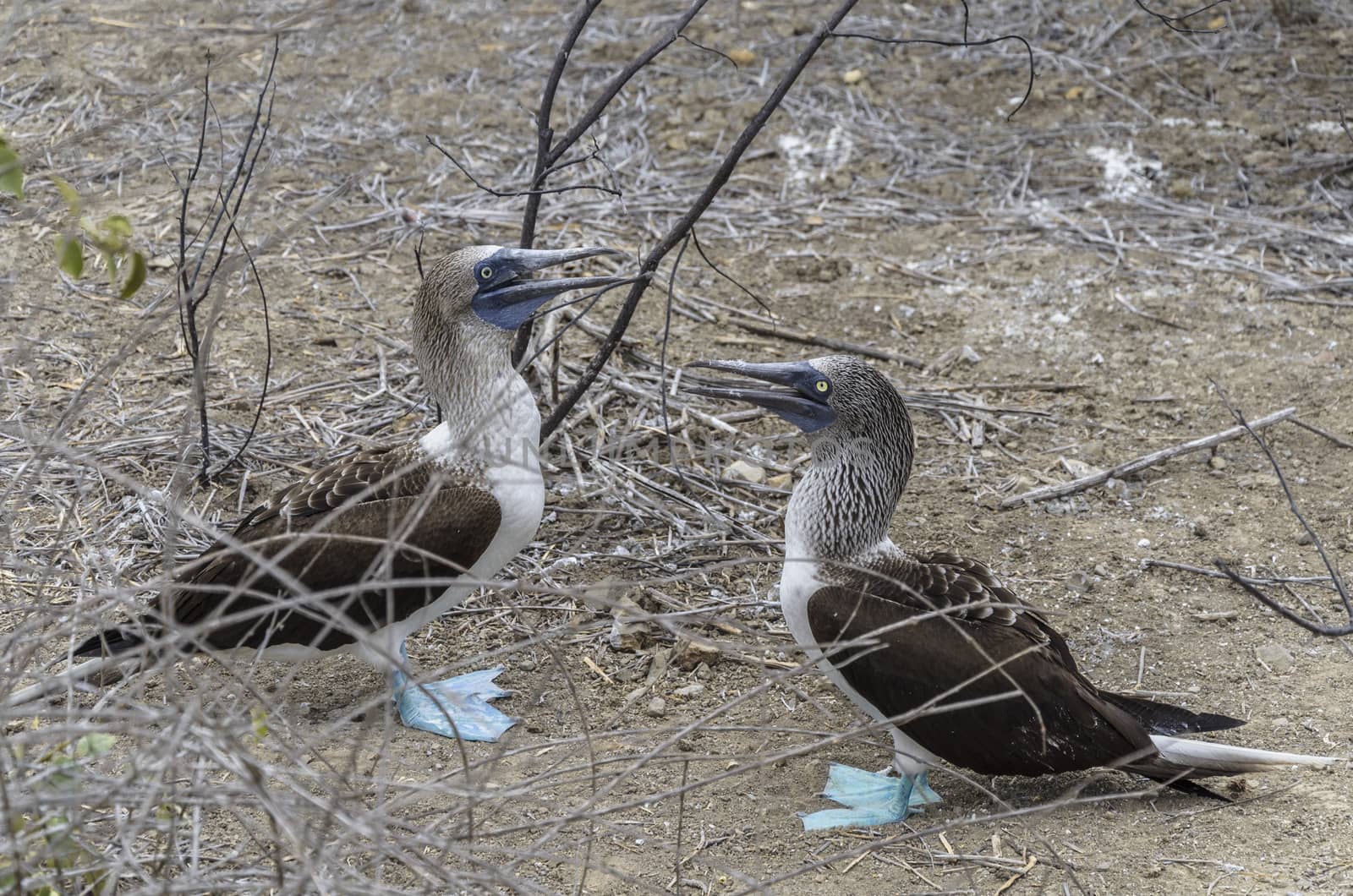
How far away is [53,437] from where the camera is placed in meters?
2.46

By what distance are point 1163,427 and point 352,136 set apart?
14.9 ft

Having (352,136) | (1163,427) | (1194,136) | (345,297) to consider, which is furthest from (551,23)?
(1163,427)

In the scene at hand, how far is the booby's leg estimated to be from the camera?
4.28 m

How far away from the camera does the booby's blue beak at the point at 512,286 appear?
4363 mm

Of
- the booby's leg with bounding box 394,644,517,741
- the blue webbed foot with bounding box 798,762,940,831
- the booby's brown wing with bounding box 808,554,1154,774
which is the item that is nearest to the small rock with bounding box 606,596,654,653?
the booby's leg with bounding box 394,644,517,741

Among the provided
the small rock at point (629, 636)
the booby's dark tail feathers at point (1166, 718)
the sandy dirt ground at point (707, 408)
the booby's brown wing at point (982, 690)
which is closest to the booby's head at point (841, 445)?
the booby's brown wing at point (982, 690)

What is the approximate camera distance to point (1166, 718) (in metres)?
3.88

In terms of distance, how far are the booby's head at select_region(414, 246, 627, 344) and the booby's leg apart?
3.43ft

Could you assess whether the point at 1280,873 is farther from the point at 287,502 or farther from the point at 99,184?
the point at 99,184

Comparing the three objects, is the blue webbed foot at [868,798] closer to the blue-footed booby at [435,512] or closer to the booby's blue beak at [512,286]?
the blue-footed booby at [435,512]

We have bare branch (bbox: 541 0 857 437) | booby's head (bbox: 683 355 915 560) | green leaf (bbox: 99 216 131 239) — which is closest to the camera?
green leaf (bbox: 99 216 131 239)

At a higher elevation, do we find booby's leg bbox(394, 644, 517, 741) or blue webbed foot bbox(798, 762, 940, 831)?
booby's leg bbox(394, 644, 517, 741)

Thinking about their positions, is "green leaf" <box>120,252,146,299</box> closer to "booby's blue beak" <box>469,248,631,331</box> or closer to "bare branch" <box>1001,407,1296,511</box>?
"booby's blue beak" <box>469,248,631,331</box>

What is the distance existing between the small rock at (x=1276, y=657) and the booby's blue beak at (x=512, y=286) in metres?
2.35
